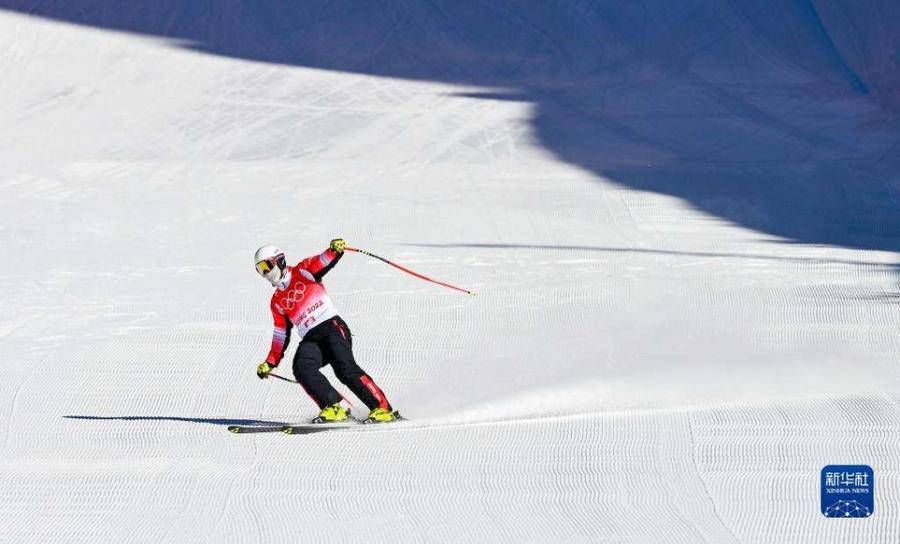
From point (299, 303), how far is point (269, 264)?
29 cm

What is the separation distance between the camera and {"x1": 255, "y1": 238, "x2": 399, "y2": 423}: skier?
727 centimetres

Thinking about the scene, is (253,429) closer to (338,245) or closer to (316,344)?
(316,344)

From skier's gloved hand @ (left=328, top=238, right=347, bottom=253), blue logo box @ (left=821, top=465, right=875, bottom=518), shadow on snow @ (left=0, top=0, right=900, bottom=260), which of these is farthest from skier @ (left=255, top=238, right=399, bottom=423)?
shadow on snow @ (left=0, top=0, right=900, bottom=260)

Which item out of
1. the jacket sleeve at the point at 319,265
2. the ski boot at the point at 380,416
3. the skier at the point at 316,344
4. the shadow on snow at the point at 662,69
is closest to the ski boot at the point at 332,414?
the skier at the point at 316,344

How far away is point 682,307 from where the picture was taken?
30.6 ft

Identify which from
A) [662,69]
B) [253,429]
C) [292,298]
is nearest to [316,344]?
[292,298]

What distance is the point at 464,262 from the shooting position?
33.7ft

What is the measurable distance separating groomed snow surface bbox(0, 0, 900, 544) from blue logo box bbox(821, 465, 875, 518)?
6cm

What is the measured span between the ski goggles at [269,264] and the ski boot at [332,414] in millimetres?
662

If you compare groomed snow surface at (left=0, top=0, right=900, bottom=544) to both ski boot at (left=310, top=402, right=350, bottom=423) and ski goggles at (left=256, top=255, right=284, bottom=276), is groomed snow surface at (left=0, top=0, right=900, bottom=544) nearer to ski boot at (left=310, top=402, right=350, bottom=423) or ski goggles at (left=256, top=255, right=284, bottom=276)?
ski boot at (left=310, top=402, right=350, bottom=423)

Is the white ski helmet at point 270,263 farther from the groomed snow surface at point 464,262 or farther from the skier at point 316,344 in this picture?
the groomed snow surface at point 464,262

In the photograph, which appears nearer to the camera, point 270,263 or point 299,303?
point 270,263

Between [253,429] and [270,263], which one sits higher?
[270,263]

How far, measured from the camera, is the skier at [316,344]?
7.27m
